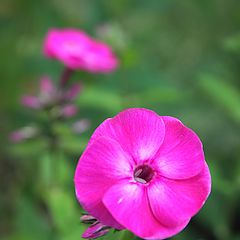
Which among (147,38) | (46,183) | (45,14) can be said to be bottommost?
(46,183)

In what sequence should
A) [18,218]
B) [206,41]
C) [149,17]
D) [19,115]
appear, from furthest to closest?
1. [149,17]
2. [206,41]
3. [19,115]
4. [18,218]

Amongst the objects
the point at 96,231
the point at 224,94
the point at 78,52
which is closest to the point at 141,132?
the point at 96,231

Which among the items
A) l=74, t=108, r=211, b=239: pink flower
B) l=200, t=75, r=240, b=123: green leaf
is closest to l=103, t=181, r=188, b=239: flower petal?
l=74, t=108, r=211, b=239: pink flower

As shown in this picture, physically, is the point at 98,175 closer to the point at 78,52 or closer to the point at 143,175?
the point at 143,175

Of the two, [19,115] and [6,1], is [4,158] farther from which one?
[6,1]

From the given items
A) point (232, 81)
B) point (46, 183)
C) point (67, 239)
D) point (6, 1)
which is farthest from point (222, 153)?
point (6, 1)

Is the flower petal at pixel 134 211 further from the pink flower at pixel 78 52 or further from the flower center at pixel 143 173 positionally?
the pink flower at pixel 78 52

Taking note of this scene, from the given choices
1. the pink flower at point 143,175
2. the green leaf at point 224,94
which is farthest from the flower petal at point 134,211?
the green leaf at point 224,94

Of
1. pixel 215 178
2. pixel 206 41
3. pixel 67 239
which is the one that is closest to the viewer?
pixel 67 239
